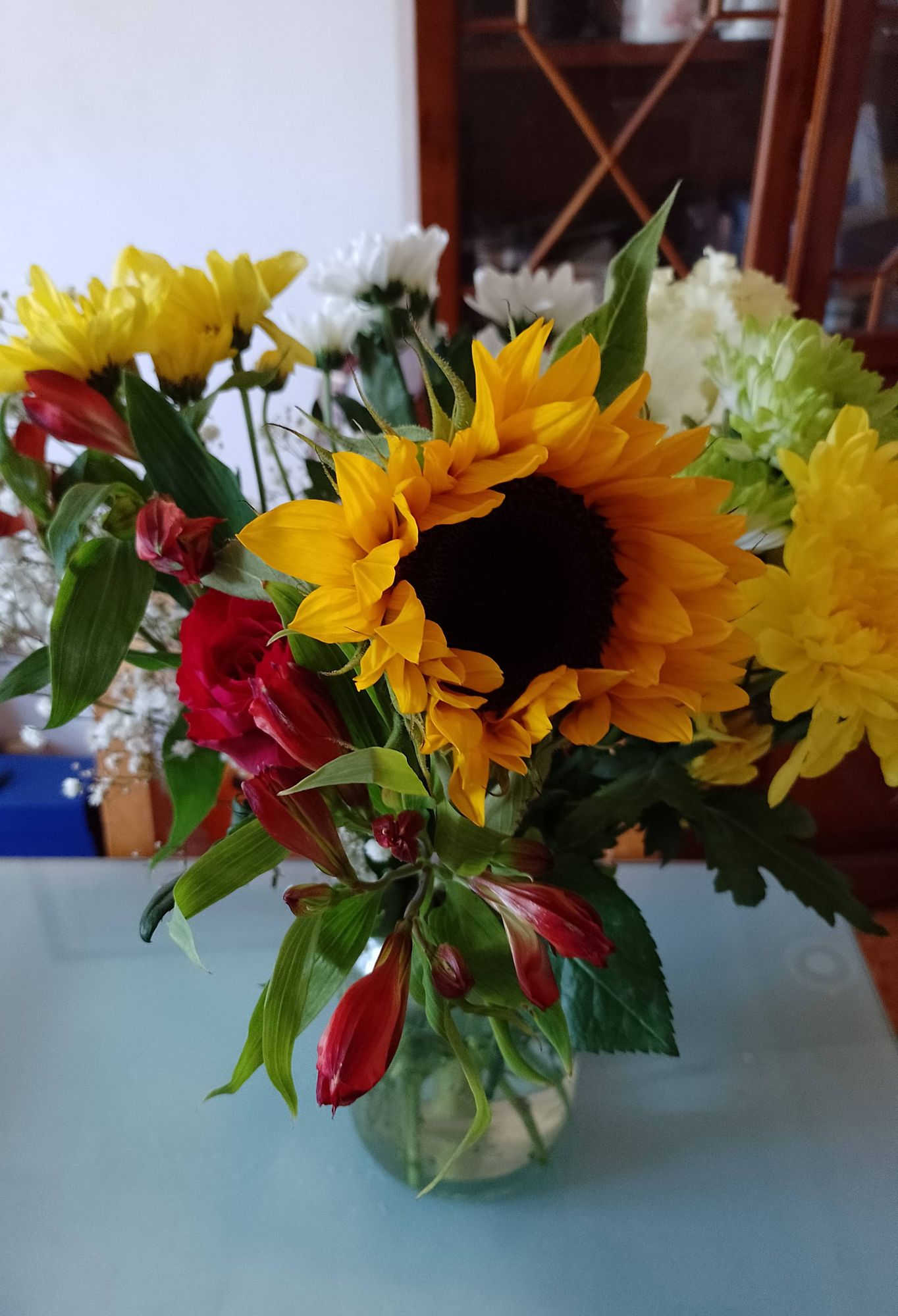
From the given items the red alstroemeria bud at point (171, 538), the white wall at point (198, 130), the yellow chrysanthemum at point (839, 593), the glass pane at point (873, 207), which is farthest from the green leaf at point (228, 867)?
the glass pane at point (873, 207)

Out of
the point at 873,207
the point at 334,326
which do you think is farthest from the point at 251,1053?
the point at 873,207

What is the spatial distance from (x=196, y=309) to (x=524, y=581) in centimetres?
22

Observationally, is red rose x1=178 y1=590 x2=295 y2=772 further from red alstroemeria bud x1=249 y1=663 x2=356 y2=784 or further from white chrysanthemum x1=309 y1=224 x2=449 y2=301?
white chrysanthemum x1=309 y1=224 x2=449 y2=301

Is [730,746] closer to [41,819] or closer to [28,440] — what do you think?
[28,440]

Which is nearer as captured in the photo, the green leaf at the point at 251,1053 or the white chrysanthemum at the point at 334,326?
the green leaf at the point at 251,1053

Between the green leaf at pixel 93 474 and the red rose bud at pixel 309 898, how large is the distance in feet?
0.64

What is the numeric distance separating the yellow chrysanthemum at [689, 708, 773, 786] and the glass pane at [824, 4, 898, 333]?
39.3 inches

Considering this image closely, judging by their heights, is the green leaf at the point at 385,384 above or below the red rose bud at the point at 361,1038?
above

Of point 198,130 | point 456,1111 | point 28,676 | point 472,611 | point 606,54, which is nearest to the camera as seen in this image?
point 472,611

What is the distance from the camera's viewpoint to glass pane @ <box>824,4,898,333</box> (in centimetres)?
115

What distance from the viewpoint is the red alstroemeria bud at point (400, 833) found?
377 mm

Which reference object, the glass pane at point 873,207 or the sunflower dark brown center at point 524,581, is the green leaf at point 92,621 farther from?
the glass pane at point 873,207

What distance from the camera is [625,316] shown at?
0.39 meters

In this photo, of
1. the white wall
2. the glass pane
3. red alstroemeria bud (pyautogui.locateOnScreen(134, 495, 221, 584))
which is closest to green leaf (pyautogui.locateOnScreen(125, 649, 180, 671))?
red alstroemeria bud (pyautogui.locateOnScreen(134, 495, 221, 584))
